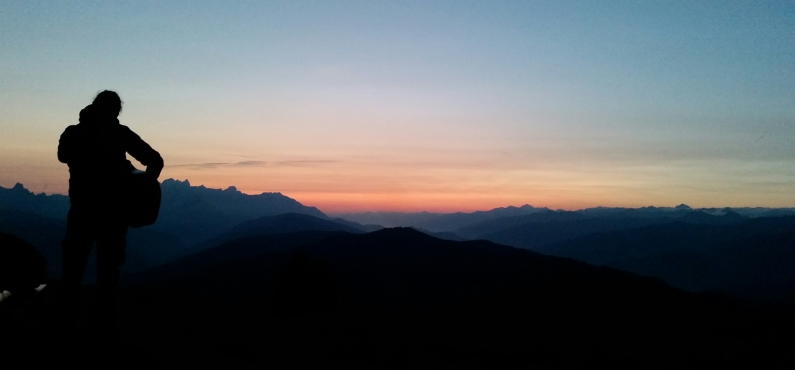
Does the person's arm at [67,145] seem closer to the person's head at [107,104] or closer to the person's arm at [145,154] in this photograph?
the person's head at [107,104]

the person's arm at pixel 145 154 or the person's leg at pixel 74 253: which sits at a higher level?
the person's arm at pixel 145 154

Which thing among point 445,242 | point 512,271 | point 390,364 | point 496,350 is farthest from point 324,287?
point 445,242

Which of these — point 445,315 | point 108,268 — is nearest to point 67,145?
point 108,268

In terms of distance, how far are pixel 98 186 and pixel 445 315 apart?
105 feet

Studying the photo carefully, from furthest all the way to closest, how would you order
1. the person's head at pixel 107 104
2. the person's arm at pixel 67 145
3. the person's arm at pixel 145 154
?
the person's arm at pixel 145 154 < the person's head at pixel 107 104 < the person's arm at pixel 67 145

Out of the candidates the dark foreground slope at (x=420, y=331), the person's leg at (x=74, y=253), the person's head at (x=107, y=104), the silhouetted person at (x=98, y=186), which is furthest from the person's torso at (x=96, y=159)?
the dark foreground slope at (x=420, y=331)

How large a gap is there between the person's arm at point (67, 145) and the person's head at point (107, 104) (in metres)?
0.44

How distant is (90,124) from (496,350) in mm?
15189

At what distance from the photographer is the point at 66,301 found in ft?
21.3

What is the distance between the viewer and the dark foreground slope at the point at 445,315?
13102mm

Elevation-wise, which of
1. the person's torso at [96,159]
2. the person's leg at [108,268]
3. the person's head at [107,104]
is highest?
the person's head at [107,104]

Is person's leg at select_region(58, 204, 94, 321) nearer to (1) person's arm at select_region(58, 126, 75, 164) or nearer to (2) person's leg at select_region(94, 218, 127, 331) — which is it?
(2) person's leg at select_region(94, 218, 127, 331)

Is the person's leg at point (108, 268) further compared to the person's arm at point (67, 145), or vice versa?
the person's leg at point (108, 268)

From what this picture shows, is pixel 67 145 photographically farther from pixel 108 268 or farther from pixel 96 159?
pixel 108 268
